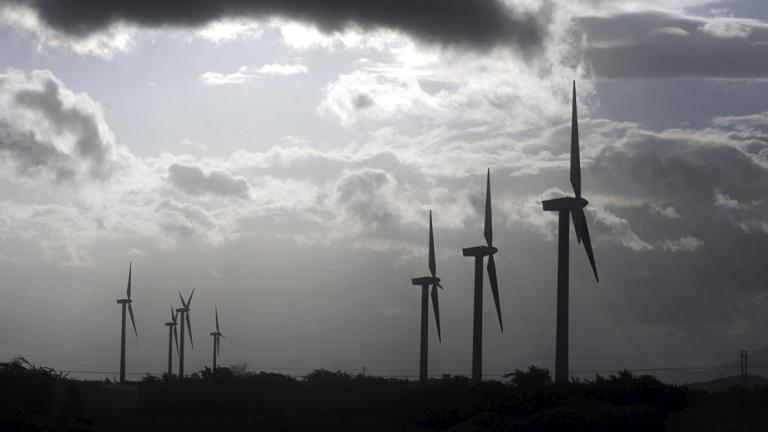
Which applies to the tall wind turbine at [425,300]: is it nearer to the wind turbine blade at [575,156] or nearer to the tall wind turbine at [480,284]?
the tall wind turbine at [480,284]

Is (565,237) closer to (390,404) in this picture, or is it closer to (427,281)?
(390,404)

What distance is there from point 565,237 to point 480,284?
16998 mm

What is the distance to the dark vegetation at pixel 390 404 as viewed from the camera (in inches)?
1795

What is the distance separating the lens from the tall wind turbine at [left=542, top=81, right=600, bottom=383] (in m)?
59.7

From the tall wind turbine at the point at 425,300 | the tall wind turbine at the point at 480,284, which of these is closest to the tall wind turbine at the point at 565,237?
the tall wind turbine at the point at 480,284

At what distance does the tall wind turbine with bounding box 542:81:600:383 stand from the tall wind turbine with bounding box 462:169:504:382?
14.2 meters

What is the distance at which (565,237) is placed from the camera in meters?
63.4

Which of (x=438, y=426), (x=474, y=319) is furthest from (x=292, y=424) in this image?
(x=474, y=319)

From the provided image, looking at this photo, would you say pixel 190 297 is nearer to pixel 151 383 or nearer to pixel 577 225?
pixel 151 383

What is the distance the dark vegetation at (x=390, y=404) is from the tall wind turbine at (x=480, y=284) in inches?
294

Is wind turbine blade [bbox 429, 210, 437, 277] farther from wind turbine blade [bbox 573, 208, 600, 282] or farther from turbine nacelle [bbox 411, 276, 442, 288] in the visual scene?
wind turbine blade [bbox 573, 208, 600, 282]

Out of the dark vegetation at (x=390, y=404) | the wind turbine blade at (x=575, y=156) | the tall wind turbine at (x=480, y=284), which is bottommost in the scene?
the dark vegetation at (x=390, y=404)

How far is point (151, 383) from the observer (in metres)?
77.8

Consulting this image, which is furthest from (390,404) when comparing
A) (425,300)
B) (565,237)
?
(425,300)
